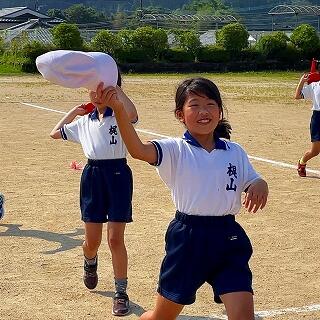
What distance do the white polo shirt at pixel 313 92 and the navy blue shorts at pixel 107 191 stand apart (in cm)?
592

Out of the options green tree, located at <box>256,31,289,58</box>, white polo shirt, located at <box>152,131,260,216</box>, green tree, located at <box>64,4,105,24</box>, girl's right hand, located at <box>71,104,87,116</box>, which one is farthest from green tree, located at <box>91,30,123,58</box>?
green tree, located at <box>64,4,105,24</box>

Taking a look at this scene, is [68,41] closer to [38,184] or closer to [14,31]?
[14,31]

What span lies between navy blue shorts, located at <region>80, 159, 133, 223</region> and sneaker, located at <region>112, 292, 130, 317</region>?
1.86 feet

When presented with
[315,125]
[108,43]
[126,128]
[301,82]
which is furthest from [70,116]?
[108,43]

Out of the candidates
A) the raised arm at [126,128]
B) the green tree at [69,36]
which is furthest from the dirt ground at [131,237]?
the green tree at [69,36]

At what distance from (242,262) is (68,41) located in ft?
139

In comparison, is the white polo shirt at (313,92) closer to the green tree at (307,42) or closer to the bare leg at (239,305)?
the bare leg at (239,305)

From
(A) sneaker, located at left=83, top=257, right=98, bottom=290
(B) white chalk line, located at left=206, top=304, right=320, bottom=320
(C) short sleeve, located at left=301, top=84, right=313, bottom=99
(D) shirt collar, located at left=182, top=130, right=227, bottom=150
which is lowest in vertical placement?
(B) white chalk line, located at left=206, top=304, right=320, bottom=320

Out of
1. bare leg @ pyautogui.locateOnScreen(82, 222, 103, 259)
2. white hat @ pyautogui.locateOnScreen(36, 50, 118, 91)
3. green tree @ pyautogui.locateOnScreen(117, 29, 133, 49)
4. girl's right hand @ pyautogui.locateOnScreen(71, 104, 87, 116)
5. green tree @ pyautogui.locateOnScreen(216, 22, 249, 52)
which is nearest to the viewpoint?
white hat @ pyautogui.locateOnScreen(36, 50, 118, 91)

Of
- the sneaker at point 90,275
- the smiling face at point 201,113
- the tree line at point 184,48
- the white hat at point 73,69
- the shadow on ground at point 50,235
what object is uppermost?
the white hat at point 73,69

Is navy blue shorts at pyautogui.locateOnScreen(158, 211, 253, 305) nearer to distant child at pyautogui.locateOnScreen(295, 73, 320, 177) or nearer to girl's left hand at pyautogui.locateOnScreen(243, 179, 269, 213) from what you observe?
girl's left hand at pyautogui.locateOnScreen(243, 179, 269, 213)

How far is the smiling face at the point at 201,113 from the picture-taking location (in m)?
4.22

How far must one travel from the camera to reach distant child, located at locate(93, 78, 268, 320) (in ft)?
13.5

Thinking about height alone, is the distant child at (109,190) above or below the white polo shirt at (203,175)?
below
